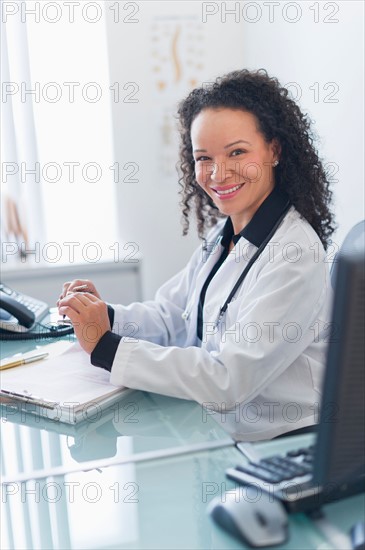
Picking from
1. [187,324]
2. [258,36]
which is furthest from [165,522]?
[258,36]

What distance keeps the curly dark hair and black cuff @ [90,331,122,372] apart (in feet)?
1.83

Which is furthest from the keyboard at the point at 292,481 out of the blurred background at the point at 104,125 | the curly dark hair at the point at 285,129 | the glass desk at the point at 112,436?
the blurred background at the point at 104,125

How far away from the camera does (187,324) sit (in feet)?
6.00

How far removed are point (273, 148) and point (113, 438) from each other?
845 millimetres

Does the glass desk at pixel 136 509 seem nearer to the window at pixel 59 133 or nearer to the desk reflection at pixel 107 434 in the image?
the desk reflection at pixel 107 434

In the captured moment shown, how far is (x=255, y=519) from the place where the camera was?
2.76 feet

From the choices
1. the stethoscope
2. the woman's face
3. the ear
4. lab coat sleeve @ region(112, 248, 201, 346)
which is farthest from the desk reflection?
the ear

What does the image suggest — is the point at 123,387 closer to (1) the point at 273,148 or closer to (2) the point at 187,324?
(2) the point at 187,324

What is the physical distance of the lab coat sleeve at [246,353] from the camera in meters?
1.37

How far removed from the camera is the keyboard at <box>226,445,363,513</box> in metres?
0.88

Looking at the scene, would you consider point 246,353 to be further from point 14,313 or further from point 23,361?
point 14,313

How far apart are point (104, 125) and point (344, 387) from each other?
9.18 ft

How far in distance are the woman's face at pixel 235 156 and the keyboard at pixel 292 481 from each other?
83 centimetres

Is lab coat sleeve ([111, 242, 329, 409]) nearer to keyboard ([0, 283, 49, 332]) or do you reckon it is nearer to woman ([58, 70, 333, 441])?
woman ([58, 70, 333, 441])
